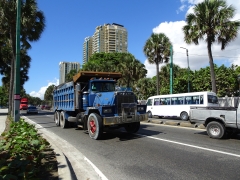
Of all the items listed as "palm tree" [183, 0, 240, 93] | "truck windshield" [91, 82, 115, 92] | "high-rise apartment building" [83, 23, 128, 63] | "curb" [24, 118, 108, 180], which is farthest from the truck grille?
"high-rise apartment building" [83, 23, 128, 63]

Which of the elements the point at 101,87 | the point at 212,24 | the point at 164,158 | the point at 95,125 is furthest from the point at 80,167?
the point at 212,24

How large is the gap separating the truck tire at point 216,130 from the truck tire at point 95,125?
180 inches

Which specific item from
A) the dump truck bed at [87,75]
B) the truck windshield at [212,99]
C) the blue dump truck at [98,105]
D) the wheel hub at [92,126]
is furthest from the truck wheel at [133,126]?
the truck windshield at [212,99]

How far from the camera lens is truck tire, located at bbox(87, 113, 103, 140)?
9.45 m

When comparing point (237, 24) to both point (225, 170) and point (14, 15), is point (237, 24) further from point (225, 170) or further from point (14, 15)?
point (14, 15)

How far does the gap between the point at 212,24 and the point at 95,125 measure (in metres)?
16.1

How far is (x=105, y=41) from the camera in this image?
108 metres

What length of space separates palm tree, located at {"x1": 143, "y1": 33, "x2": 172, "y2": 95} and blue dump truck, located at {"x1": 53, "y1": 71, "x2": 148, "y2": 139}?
57.7ft

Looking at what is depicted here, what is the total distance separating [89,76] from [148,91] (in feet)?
136

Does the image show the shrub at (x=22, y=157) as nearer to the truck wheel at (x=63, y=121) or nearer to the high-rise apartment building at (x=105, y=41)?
the truck wheel at (x=63, y=121)

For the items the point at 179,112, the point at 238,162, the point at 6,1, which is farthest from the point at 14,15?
the point at 238,162

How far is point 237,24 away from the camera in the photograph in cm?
1981

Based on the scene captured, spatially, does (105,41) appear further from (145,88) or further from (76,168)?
(76,168)

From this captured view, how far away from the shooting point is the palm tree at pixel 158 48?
29328mm
